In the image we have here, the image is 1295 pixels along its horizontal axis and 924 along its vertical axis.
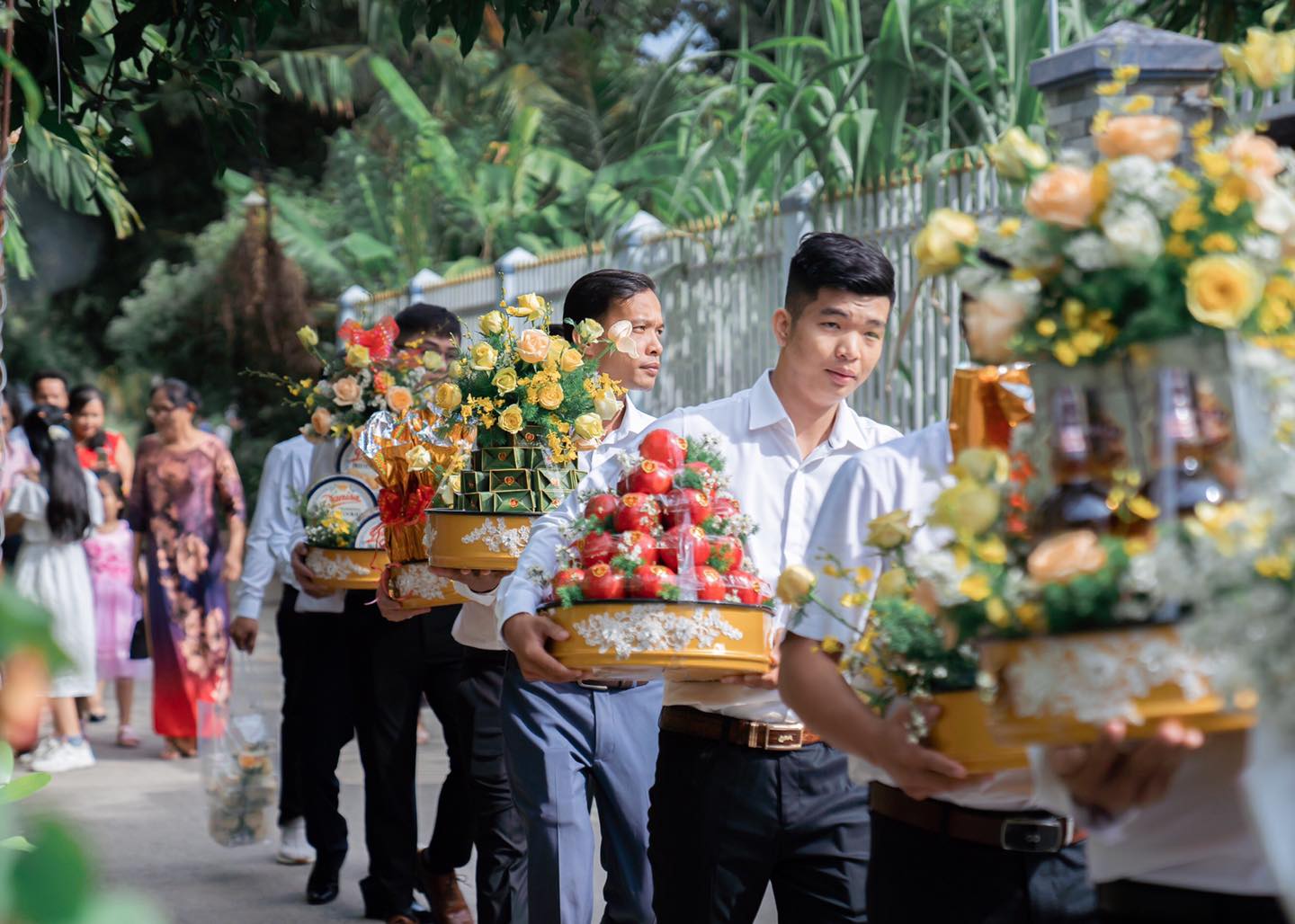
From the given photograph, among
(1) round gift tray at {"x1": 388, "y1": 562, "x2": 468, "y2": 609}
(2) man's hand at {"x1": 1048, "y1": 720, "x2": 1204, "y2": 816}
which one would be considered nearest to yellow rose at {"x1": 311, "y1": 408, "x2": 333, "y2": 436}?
(1) round gift tray at {"x1": 388, "y1": 562, "x2": 468, "y2": 609}

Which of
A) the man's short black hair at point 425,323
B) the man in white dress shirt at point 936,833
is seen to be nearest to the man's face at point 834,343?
the man in white dress shirt at point 936,833

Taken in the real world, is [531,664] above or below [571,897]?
above

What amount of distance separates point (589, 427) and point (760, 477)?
2.74 ft

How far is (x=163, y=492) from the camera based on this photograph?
10906 millimetres

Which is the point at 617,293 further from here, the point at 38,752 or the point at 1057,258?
the point at 38,752

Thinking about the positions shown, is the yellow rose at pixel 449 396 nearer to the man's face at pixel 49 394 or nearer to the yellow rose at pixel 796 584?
the yellow rose at pixel 796 584

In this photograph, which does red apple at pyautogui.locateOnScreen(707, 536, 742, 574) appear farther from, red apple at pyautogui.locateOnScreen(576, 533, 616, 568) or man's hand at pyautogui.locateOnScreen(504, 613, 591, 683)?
man's hand at pyautogui.locateOnScreen(504, 613, 591, 683)

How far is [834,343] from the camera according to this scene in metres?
4.27

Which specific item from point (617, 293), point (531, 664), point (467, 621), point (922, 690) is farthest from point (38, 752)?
point (922, 690)

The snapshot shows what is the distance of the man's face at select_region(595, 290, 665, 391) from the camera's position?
18.3 feet

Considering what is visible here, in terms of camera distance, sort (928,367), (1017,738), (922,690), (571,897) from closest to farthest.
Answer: (1017,738) → (922,690) → (571,897) → (928,367)

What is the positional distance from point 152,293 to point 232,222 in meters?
1.60

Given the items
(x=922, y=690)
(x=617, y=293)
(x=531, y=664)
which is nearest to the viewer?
(x=922, y=690)

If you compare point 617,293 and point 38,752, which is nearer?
point 617,293
